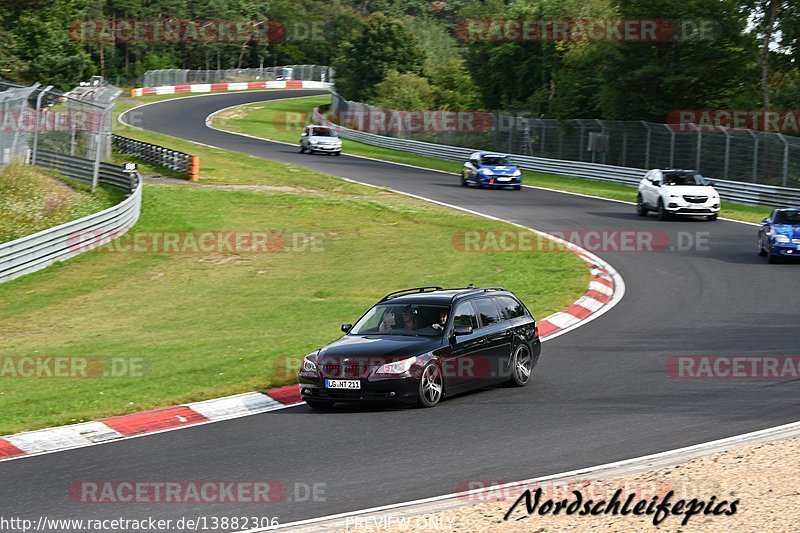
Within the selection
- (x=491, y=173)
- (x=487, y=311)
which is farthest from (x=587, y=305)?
(x=491, y=173)

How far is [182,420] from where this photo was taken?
12.3m

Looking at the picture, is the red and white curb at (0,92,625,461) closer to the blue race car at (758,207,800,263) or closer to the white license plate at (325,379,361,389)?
the white license plate at (325,379,361,389)

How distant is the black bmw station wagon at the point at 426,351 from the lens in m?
12.6

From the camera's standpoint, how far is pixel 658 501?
7.93 meters

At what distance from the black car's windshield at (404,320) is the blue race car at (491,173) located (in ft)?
96.8

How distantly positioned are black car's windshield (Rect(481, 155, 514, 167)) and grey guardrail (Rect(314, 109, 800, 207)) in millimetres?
5567

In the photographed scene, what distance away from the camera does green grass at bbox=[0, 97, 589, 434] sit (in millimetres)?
14625

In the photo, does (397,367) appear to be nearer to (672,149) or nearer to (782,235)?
(782,235)

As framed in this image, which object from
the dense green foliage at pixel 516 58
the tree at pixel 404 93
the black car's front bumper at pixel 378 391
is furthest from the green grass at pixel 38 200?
the tree at pixel 404 93

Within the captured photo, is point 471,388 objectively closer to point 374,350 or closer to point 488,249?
point 374,350

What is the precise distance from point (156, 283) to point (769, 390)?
1578 centimetres

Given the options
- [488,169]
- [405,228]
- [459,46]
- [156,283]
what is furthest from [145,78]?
[156,283]

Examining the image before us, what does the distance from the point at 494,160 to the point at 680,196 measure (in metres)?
12.1

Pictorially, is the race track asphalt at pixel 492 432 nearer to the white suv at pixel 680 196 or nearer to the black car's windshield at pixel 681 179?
the white suv at pixel 680 196
